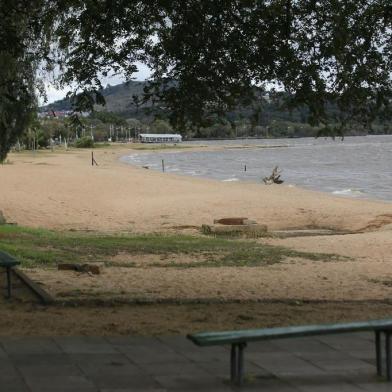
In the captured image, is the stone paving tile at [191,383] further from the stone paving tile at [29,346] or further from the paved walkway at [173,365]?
the stone paving tile at [29,346]

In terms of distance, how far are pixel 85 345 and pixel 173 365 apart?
0.86 m

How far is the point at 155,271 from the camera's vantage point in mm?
10812

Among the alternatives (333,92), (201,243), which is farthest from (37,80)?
(333,92)

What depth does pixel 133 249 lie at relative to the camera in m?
13.9

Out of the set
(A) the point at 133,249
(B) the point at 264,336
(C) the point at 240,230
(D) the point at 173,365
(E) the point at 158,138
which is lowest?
(C) the point at 240,230

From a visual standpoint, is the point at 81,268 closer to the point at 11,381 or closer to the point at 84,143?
the point at 11,381

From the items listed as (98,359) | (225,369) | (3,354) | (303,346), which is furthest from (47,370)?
(303,346)

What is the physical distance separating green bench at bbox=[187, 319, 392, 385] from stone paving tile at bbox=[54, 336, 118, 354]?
1.03m

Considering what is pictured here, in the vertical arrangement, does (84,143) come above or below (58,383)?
above

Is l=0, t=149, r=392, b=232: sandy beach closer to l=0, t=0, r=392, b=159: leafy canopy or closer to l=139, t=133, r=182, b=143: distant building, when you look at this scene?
l=0, t=0, r=392, b=159: leafy canopy

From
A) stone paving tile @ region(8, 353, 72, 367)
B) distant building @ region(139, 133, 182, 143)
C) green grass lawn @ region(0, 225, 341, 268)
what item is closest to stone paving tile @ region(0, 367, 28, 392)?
stone paving tile @ region(8, 353, 72, 367)

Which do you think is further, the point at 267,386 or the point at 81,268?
the point at 81,268

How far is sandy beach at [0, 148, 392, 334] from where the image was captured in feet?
27.1

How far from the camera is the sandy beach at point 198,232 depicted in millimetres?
8273
